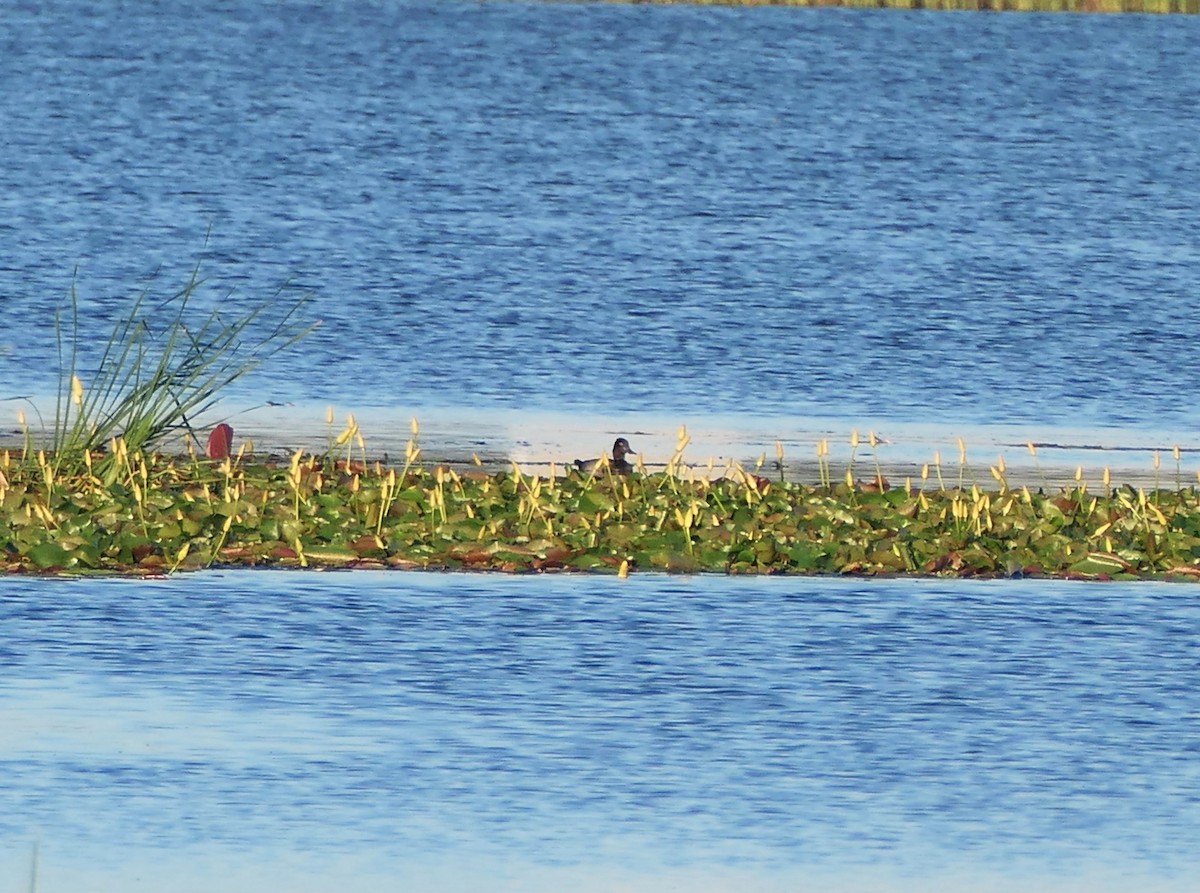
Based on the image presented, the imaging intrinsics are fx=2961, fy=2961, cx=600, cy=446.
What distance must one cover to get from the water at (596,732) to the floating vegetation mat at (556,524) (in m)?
0.28

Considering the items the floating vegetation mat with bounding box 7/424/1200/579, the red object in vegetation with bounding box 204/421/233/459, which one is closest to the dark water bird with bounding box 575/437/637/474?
the floating vegetation mat with bounding box 7/424/1200/579

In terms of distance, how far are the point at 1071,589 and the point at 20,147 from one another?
3710 centimetres

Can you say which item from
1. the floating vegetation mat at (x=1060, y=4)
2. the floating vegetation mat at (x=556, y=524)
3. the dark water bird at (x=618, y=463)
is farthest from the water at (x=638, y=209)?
the floating vegetation mat at (x=556, y=524)

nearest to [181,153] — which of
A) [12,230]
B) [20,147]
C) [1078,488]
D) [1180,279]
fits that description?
[20,147]

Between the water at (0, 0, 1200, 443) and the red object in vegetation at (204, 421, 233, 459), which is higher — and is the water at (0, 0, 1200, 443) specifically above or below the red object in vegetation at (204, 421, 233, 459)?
above

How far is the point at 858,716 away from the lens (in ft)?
35.4

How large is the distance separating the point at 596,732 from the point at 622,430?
847 cm

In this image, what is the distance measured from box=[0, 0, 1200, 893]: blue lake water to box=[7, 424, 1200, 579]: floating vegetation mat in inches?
13.2

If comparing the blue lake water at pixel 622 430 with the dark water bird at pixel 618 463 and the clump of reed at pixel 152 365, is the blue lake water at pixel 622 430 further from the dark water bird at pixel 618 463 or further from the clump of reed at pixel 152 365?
the dark water bird at pixel 618 463

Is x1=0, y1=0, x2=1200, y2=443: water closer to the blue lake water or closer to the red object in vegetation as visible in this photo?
the blue lake water

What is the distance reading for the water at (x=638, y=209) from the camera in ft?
76.9

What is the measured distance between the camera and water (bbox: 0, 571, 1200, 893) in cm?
904

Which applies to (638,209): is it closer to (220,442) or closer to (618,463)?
(220,442)

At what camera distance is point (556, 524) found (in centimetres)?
1405
